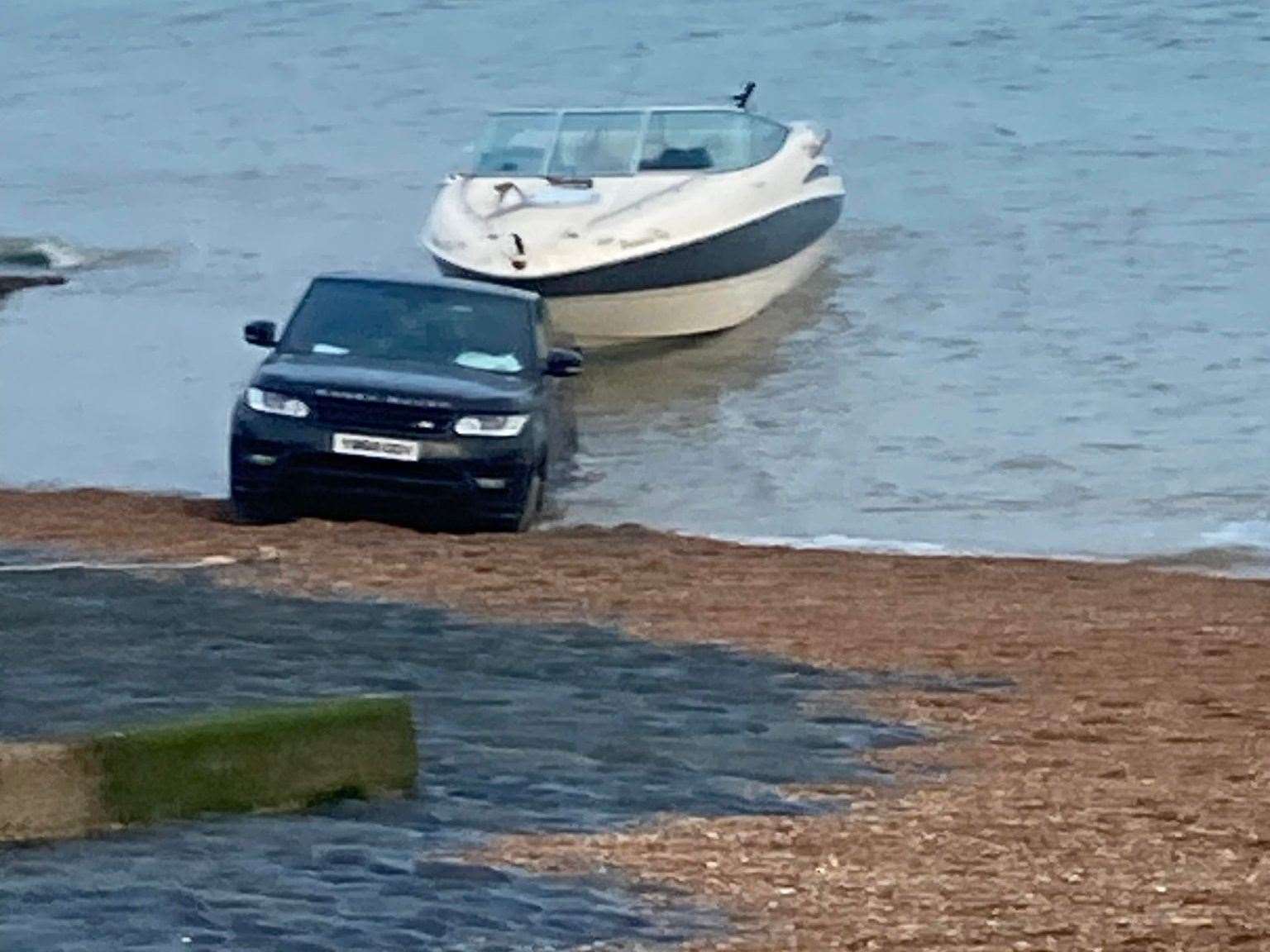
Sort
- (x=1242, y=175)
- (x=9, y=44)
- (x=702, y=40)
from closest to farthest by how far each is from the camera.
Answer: (x=1242, y=175)
(x=702, y=40)
(x=9, y=44)

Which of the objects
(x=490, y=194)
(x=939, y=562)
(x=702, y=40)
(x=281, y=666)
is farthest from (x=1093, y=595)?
(x=702, y=40)

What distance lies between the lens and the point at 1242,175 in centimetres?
4166

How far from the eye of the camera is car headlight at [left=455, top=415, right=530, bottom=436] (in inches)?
656

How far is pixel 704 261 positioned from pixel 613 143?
1.31 m

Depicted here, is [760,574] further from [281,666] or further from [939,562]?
[281,666]

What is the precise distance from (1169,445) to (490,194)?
6.32 metres

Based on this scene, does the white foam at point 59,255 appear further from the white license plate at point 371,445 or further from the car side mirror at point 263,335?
the white license plate at point 371,445

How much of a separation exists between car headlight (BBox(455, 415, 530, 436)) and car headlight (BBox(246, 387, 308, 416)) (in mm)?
831

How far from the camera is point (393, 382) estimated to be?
1673cm

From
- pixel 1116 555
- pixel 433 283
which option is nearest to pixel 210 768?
pixel 433 283

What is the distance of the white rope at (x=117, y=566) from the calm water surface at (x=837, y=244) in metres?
5.30

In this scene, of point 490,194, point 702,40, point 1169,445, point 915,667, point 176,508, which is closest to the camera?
point 915,667

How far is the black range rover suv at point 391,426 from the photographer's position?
16531 mm

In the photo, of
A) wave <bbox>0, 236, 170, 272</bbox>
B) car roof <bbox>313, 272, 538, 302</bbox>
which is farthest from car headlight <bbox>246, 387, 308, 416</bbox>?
wave <bbox>0, 236, 170, 272</bbox>
